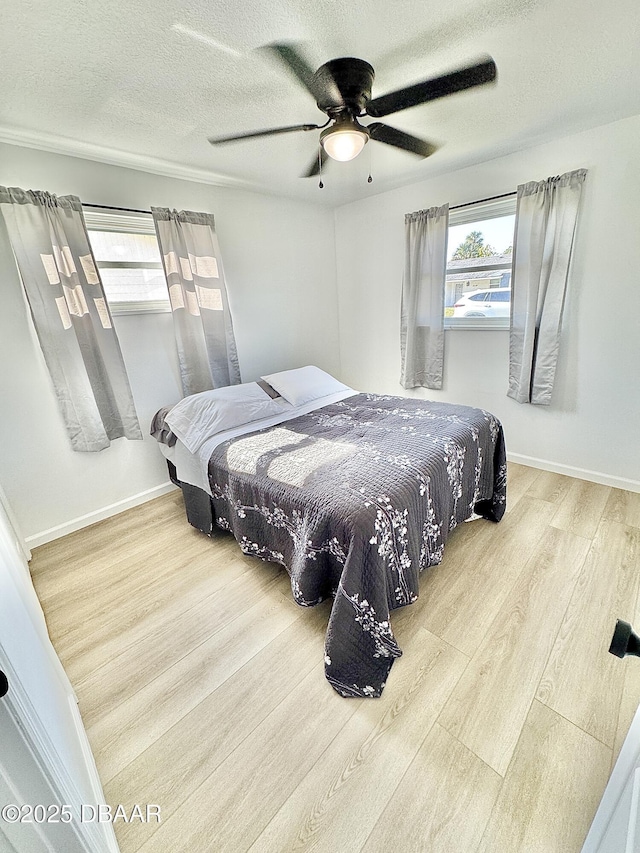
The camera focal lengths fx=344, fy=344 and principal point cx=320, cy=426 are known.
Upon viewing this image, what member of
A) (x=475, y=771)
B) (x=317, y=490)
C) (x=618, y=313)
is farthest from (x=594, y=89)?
(x=475, y=771)

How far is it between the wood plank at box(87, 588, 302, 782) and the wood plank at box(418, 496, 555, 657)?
0.73m

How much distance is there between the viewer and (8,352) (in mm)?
2096

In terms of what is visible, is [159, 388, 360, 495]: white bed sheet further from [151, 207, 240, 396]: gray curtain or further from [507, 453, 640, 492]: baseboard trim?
[507, 453, 640, 492]: baseboard trim

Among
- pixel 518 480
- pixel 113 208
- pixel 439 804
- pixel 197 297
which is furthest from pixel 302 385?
pixel 439 804

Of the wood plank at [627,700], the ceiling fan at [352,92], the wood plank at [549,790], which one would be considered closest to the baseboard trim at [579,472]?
the wood plank at [627,700]

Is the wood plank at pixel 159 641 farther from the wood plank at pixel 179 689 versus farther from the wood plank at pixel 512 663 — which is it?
the wood plank at pixel 512 663

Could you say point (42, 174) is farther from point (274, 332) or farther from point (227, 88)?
point (274, 332)

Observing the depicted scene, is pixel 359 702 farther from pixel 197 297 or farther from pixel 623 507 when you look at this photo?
pixel 197 297

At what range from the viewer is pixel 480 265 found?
9.70 ft

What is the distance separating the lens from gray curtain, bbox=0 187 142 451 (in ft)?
6.64

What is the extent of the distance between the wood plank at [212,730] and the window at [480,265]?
278cm

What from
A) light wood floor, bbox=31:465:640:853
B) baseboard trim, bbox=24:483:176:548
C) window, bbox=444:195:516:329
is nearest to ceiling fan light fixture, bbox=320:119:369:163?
window, bbox=444:195:516:329

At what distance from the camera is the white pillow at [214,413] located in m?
2.30

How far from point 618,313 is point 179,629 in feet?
11.0
